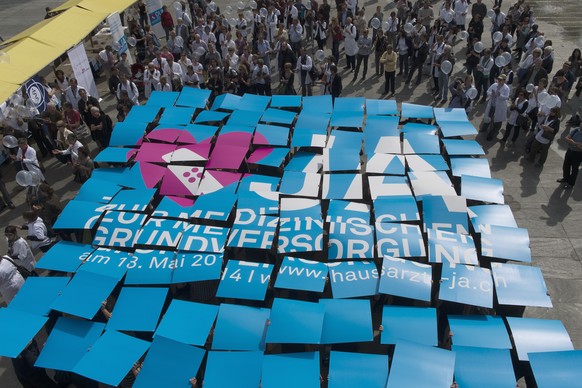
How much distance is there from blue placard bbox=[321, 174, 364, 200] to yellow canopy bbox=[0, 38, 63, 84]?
937 cm

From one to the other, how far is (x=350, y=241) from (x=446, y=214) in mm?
1995

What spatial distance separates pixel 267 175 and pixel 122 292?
4.60m

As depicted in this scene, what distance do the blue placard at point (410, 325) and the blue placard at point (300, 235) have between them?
70.5 inches

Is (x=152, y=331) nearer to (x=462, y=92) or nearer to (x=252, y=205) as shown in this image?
(x=252, y=205)

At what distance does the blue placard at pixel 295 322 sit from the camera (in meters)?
6.93

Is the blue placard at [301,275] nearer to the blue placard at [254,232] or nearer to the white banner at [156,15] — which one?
the blue placard at [254,232]

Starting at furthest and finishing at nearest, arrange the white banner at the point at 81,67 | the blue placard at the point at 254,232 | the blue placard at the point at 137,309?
the white banner at the point at 81,67
the blue placard at the point at 254,232
the blue placard at the point at 137,309

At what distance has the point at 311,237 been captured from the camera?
8.65 m

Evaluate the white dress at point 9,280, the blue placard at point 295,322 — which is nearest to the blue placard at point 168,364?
the blue placard at point 295,322

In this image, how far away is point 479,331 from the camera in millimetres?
7059

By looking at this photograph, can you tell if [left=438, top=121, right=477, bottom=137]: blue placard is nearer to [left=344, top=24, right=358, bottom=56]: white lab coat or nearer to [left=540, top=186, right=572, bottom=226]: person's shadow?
[left=540, top=186, right=572, bottom=226]: person's shadow

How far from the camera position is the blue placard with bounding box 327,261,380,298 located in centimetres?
769

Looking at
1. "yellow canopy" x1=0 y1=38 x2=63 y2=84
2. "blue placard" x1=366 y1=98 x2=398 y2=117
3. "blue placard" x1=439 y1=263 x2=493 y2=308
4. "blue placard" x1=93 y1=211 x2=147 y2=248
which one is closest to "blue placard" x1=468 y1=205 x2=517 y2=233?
"blue placard" x1=439 y1=263 x2=493 y2=308

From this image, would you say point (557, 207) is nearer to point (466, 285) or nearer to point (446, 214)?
point (446, 214)
